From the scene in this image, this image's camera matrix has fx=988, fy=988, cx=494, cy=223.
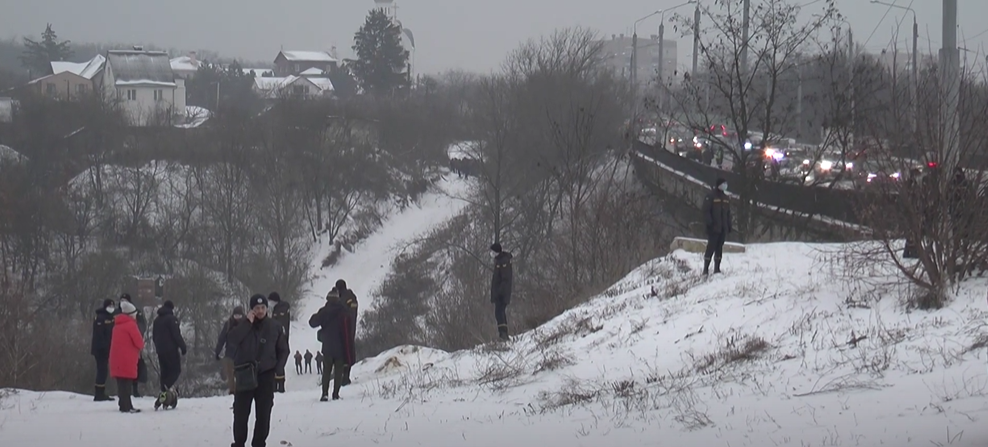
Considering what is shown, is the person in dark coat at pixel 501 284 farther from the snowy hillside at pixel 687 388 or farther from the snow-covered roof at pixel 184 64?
the snow-covered roof at pixel 184 64

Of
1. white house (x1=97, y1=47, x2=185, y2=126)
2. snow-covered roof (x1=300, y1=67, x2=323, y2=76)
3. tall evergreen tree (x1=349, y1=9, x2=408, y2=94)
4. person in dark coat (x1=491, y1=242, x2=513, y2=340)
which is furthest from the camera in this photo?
snow-covered roof (x1=300, y1=67, x2=323, y2=76)

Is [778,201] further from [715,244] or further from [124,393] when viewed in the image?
[124,393]

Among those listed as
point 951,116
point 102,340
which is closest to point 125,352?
point 102,340

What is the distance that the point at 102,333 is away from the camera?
1498 cm

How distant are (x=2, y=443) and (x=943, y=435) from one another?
922 cm

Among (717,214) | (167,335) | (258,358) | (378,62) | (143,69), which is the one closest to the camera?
(258,358)

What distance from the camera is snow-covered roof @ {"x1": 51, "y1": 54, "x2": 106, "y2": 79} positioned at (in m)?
31.8

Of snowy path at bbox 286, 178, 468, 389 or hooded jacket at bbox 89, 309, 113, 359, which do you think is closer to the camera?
hooded jacket at bbox 89, 309, 113, 359

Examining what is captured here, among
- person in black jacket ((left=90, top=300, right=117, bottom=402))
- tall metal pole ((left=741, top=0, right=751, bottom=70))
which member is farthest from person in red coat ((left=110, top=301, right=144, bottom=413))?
tall metal pole ((left=741, top=0, right=751, bottom=70))

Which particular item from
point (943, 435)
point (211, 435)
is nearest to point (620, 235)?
point (211, 435)

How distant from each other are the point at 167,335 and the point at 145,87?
49885 mm

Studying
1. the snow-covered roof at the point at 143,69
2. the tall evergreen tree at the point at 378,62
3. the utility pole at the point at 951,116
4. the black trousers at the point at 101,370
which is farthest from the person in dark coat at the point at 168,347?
the tall evergreen tree at the point at 378,62

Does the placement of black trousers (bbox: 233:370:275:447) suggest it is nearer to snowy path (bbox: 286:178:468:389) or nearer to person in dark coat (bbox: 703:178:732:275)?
person in dark coat (bbox: 703:178:732:275)

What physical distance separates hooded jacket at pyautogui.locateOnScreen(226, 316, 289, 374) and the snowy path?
3585cm
